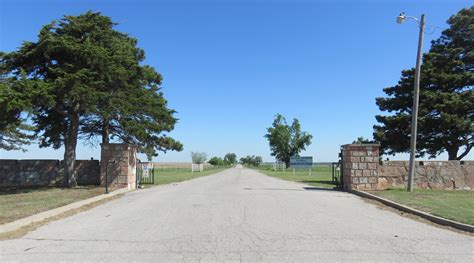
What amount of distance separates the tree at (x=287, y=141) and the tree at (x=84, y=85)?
7729 cm

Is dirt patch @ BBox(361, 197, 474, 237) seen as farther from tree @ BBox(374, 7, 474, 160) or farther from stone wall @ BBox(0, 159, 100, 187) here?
stone wall @ BBox(0, 159, 100, 187)

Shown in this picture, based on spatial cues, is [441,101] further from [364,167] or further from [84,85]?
[84,85]

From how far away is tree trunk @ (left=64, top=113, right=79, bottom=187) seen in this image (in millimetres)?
22250

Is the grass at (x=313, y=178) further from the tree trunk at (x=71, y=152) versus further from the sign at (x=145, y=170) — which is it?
the tree trunk at (x=71, y=152)

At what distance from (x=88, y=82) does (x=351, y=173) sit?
13077 mm

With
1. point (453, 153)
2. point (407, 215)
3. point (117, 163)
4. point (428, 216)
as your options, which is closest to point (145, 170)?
point (117, 163)

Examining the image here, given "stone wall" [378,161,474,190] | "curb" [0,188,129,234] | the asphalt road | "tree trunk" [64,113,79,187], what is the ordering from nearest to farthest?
1. the asphalt road
2. "curb" [0,188,129,234]
3. "stone wall" [378,161,474,190]
4. "tree trunk" [64,113,79,187]

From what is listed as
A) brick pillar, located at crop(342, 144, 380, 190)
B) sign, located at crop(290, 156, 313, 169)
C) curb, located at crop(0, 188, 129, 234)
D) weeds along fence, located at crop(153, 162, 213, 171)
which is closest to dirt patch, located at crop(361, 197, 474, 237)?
brick pillar, located at crop(342, 144, 380, 190)

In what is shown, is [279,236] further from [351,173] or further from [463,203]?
[351,173]

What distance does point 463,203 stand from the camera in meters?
14.3

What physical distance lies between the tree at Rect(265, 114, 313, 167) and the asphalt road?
292ft

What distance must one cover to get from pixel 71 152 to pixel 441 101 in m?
22.6

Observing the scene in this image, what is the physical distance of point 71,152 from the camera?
22.5 metres

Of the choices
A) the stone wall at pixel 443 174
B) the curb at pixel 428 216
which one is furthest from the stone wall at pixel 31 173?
the stone wall at pixel 443 174
